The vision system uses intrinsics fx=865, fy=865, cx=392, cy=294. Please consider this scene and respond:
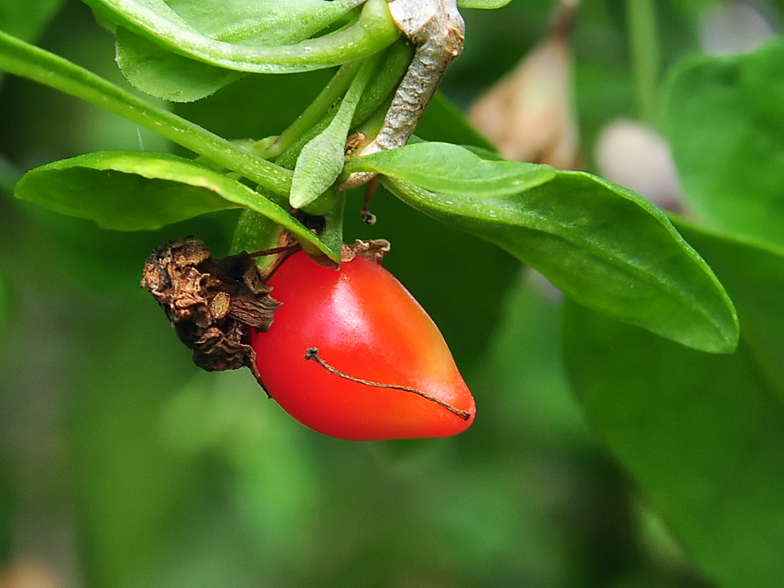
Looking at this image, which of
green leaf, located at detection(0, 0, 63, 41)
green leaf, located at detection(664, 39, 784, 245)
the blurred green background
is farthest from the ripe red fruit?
the blurred green background

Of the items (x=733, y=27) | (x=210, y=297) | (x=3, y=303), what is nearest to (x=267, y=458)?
(x=3, y=303)

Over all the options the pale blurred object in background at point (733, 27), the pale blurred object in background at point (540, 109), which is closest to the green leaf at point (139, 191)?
the pale blurred object in background at point (540, 109)

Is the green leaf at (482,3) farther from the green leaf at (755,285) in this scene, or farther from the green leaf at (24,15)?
the green leaf at (24,15)

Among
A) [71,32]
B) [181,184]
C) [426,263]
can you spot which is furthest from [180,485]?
[181,184]

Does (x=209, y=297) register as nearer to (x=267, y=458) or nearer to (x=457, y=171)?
(x=457, y=171)

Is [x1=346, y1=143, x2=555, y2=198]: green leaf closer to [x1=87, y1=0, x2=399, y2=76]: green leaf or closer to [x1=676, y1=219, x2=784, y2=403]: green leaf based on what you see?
[x1=87, y1=0, x2=399, y2=76]: green leaf
